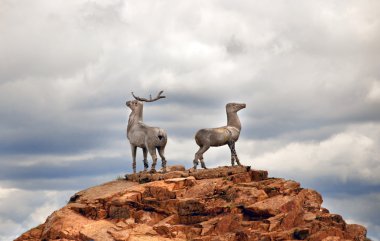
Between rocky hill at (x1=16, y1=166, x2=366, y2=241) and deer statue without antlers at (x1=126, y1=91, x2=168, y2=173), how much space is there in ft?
7.71

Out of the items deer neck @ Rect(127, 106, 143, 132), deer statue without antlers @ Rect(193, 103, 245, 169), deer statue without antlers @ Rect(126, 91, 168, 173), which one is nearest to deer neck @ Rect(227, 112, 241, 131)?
deer statue without antlers @ Rect(193, 103, 245, 169)

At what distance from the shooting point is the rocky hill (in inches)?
1519

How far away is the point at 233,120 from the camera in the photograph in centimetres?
4769

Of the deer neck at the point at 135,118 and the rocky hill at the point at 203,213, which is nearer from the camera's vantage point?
the rocky hill at the point at 203,213

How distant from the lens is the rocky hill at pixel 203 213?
1519 inches

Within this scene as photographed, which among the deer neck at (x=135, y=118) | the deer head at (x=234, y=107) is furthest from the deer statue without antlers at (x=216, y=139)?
the deer neck at (x=135, y=118)

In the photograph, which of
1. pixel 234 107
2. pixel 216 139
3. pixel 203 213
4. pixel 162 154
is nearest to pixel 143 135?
pixel 162 154

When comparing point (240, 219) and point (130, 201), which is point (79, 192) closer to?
point (130, 201)

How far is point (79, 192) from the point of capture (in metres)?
44.9

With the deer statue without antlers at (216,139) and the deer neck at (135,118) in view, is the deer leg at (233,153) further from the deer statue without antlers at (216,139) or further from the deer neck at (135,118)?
the deer neck at (135,118)

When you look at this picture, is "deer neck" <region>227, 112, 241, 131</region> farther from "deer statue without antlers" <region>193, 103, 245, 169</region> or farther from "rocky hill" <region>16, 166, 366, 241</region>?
"rocky hill" <region>16, 166, 366, 241</region>

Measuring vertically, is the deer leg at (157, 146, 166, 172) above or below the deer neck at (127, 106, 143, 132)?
below

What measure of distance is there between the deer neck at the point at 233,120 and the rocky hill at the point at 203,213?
428cm

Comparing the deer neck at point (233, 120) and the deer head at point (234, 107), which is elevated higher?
the deer head at point (234, 107)
